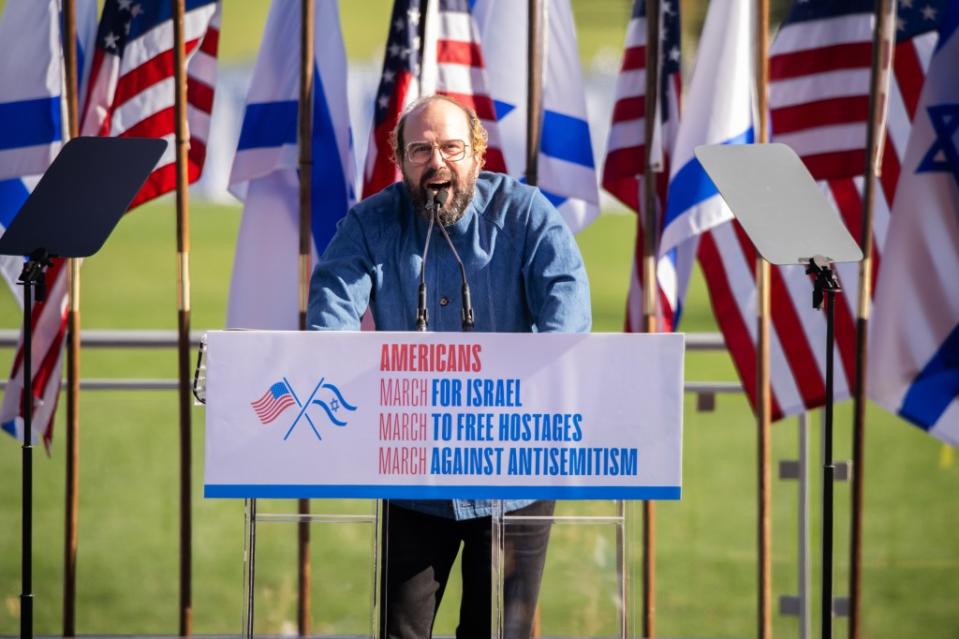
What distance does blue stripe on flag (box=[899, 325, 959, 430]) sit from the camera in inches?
167

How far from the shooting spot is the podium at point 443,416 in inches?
93.4

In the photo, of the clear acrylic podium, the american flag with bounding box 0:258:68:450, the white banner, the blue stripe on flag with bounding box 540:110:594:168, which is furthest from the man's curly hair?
the american flag with bounding box 0:258:68:450

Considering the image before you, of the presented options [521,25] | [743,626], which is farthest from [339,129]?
[743,626]

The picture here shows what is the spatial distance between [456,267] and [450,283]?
A: 36 millimetres

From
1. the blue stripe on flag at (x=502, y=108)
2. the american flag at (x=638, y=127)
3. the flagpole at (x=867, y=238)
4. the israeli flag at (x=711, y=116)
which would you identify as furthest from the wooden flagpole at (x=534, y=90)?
the flagpole at (x=867, y=238)

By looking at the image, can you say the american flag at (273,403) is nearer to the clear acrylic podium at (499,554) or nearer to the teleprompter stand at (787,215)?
the clear acrylic podium at (499,554)

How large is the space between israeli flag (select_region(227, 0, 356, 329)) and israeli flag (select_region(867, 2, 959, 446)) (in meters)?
1.80

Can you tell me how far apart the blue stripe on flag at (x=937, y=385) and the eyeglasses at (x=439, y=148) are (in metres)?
2.16

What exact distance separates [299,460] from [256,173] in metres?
2.24

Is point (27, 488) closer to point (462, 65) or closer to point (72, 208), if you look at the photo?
point (72, 208)

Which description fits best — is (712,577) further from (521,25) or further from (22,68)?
(22,68)

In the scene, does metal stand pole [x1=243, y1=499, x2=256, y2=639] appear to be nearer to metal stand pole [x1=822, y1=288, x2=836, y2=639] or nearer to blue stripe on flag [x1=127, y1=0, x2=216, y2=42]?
metal stand pole [x1=822, y1=288, x2=836, y2=639]

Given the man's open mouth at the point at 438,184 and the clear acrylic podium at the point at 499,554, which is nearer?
the clear acrylic podium at the point at 499,554

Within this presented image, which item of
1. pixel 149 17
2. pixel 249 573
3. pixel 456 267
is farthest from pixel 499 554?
pixel 149 17
